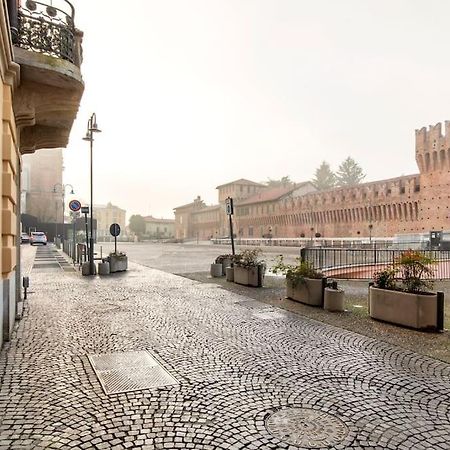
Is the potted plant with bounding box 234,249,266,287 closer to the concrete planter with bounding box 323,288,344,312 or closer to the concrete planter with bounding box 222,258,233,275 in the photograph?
the concrete planter with bounding box 222,258,233,275

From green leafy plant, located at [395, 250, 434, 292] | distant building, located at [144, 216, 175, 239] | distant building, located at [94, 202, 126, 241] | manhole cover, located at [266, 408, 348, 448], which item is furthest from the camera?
distant building, located at [94, 202, 126, 241]

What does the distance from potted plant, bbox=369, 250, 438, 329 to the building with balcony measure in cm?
715

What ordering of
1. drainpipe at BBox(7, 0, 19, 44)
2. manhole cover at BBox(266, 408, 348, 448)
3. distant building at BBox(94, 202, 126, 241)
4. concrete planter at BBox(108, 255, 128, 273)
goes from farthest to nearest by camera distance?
distant building at BBox(94, 202, 126, 241), concrete planter at BBox(108, 255, 128, 273), drainpipe at BBox(7, 0, 19, 44), manhole cover at BBox(266, 408, 348, 448)

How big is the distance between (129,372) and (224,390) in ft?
4.68

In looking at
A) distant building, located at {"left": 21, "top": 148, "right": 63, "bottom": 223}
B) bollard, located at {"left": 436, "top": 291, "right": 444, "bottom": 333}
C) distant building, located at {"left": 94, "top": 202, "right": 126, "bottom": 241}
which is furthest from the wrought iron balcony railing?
distant building, located at {"left": 94, "top": 202, "right": 126, "bottom": 241}

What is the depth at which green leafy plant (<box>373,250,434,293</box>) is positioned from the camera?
24.6 ft

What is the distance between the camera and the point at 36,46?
6980 mm

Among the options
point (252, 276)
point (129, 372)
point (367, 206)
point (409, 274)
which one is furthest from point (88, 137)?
point (367, 206)

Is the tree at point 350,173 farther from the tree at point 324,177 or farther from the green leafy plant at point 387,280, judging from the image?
the green leafy plant at point 387,280

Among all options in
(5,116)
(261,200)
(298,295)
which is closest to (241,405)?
(5,116)

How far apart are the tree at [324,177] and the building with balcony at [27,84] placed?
333 ft

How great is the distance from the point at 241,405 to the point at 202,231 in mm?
103555

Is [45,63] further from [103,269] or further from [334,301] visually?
[103,269]

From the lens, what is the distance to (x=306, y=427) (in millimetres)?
3525
